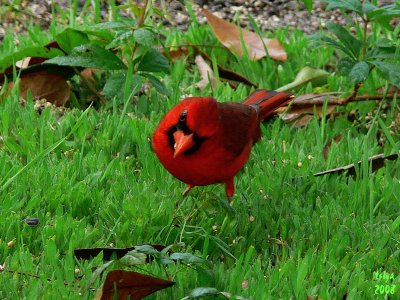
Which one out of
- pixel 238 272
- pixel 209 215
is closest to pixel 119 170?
pixel 209 215

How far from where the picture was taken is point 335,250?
131 inches

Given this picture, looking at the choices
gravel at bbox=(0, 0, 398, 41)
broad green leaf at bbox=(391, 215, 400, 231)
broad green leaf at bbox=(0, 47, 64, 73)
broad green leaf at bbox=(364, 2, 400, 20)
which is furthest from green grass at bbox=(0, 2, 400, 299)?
gravel at bbox=(0, 0, 398, 41)

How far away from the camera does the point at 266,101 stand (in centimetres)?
409

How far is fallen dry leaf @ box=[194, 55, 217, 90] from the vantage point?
15.8 ft

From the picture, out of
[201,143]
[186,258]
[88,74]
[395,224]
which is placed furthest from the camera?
[88,74]

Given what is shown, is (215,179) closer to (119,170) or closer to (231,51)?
(119,170)

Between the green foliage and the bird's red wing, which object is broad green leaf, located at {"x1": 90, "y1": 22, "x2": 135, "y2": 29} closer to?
the bird's red wing

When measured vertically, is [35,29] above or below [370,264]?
above

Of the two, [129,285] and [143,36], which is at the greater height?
[143,36]

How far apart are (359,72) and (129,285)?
6.11 ft

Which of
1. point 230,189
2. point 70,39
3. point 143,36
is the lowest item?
point 230,189

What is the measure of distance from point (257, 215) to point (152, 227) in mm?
465

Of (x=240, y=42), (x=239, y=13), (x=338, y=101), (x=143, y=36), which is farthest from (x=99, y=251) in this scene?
(x=239, y=13)

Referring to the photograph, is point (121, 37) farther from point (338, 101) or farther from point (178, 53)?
point (338, 101)
